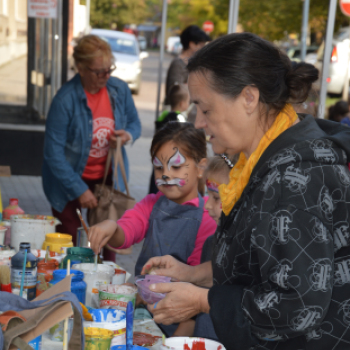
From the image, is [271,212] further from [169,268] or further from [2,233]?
[2,233]

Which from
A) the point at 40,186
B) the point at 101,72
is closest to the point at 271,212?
the point at 101,72

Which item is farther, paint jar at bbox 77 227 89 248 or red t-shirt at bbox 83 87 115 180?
red t-shirt at bbox 83 87 115 180

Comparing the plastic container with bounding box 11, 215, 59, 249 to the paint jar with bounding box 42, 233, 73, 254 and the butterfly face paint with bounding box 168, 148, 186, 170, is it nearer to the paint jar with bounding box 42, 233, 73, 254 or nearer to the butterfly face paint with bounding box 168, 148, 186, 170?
the paint jar with bounding box 42, 233, 73, 254

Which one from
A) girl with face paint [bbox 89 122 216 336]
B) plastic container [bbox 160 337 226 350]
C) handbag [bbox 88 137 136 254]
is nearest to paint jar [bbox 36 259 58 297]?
girl with face paint [bbox 89 122 216 336]

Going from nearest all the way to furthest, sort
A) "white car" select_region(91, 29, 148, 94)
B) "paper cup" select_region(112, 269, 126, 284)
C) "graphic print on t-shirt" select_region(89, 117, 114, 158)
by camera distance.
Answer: "paper cup" select_region(112, 269, 126, 284) < "graphic print on t-shirt" select_region(89, 117, 114, 158) < "white car" select_region(91, 29, 148, 94)

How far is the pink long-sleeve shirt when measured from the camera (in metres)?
2.92

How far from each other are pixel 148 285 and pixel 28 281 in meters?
0.59

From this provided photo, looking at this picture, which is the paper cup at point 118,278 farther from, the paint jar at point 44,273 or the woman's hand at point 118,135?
the woman's hand at point 118,135

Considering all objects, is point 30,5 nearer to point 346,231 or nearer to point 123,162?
point 123,162

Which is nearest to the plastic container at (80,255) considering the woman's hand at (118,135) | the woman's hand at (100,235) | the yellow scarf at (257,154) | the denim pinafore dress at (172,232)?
the woman's hand at (100,235)

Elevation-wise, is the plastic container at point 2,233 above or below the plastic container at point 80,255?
below

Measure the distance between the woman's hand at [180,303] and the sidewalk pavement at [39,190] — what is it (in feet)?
11.7

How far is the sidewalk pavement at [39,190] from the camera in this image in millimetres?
6143

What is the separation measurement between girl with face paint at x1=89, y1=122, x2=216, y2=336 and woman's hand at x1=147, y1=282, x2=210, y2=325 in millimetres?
1034
